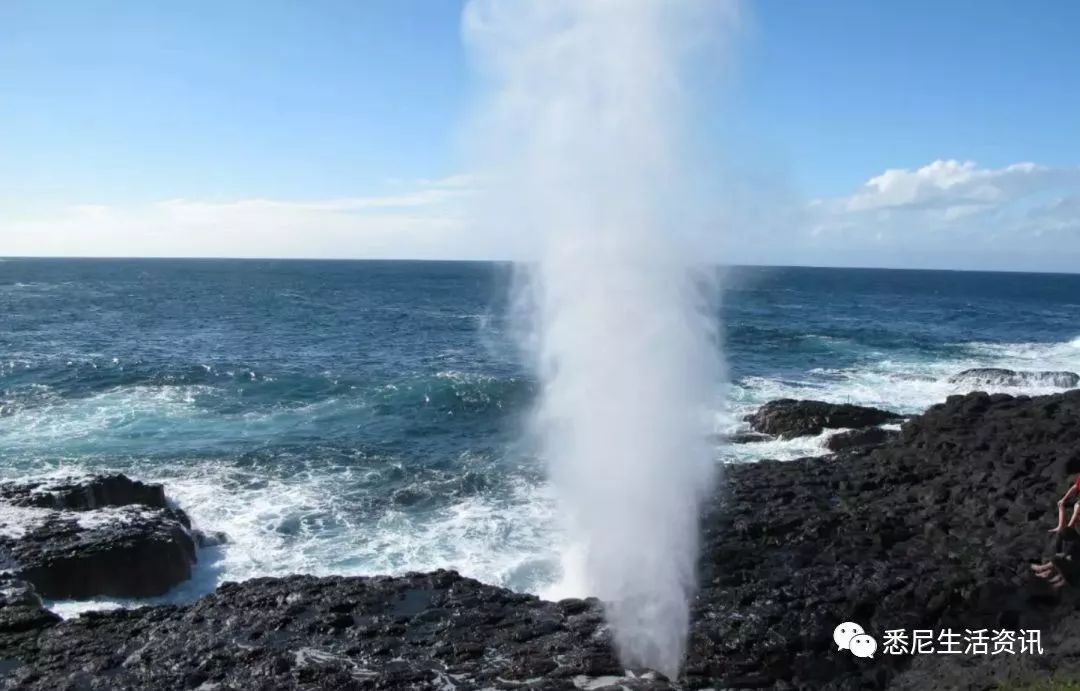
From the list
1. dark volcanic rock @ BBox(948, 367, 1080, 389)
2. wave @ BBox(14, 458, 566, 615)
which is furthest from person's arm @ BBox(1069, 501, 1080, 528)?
dark volcanic rock @ BBox(948, 367, 1080, 389)

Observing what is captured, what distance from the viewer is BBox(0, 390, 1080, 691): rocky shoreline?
1273 centimetres

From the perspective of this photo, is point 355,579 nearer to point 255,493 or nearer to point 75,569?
point 75,569

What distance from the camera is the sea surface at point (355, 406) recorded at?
2144cm

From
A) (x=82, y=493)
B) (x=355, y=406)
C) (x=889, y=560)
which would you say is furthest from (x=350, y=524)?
(x=355, y=406)

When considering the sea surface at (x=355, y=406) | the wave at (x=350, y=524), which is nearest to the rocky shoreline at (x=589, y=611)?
the wave at (x=350, y=524)

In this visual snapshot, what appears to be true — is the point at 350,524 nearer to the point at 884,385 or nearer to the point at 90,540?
the point at 90,540

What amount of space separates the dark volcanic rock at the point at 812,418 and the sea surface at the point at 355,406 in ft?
→ 3.47

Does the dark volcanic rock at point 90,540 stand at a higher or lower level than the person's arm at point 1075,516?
lower

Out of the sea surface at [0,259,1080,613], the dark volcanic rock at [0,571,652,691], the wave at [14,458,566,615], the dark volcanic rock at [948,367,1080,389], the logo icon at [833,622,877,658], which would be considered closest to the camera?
the dark volcanic rock at [0,571,652,691]

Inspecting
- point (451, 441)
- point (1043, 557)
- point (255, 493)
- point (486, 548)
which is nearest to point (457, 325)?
point (451, 441)

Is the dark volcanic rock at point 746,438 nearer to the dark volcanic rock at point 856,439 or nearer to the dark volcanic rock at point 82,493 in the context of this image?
the dark volcanic rock at point 856,439

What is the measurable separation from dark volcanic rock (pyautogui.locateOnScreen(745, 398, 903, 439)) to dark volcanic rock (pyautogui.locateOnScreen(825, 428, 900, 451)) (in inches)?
60.9

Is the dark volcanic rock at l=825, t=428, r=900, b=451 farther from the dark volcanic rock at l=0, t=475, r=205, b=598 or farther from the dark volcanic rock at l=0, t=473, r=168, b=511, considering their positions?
the dark volcanic rock at l=0, t=473, r=168, b=511

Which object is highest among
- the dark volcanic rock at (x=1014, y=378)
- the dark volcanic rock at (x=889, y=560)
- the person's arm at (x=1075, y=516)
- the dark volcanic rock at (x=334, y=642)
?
the person's arm at (x=1075, y=516)
